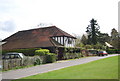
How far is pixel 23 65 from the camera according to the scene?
2095 centimetres

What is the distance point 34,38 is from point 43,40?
11.4 ft

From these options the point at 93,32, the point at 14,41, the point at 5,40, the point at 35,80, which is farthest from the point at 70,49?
the point at 93,32

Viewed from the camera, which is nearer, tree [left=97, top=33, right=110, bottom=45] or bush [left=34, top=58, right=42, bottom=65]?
bush [left=34, top=58, right=42, bottom=65]

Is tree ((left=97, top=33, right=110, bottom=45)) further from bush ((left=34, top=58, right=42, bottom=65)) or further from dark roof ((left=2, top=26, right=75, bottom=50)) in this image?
bush ((left=34, top=58, right=42, bottom=65))

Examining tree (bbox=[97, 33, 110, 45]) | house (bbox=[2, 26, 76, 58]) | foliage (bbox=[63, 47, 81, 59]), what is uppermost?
tree (bbox=[97, 33, 110, 45])

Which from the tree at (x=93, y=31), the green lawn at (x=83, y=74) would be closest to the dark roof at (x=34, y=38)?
the green lawn at (x=83, y=74)

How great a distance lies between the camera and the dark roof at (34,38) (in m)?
36.6

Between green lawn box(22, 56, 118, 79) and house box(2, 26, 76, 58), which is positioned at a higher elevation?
house box(2, 26, 76, 58)

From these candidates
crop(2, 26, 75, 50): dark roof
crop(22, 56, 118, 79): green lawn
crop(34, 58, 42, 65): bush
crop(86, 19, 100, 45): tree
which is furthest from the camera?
crop(86, 19, 100, 45): tree

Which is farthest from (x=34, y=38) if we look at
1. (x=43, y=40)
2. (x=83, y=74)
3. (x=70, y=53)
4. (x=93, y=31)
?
(x=93, y=31)

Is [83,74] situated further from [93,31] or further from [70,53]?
[93,31]

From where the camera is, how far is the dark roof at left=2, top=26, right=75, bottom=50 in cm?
3662

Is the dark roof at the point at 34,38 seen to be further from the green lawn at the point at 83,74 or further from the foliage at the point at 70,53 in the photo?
the green lawn at the point at 83,74

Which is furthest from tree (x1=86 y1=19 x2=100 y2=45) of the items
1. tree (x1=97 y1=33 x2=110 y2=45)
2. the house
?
the house
